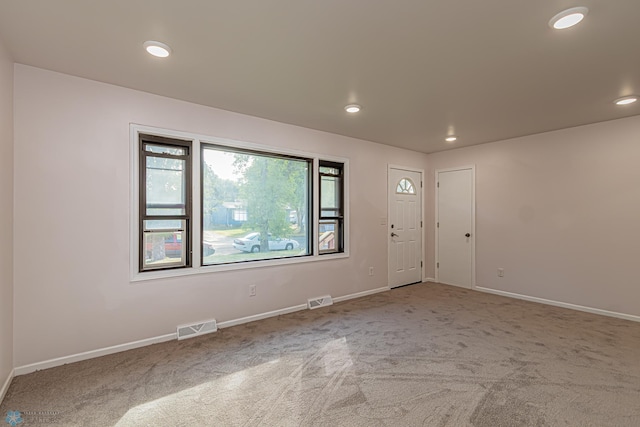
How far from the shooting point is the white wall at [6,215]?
2.13 metres

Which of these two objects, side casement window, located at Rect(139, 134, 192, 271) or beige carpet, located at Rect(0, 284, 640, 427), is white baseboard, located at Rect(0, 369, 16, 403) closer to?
beige carpet, located at Rect(0, 284, 640, 427)

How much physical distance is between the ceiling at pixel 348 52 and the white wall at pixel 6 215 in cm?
26

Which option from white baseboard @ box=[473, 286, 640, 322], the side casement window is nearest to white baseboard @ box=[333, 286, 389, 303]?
white baseboard @ box=[473, 286, 640, 322]

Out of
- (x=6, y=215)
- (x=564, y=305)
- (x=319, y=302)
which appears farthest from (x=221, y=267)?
(x=564, y=305)

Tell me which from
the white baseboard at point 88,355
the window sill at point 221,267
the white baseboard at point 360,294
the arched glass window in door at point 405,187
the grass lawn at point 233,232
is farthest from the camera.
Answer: the arched glass window in door at point 405,187

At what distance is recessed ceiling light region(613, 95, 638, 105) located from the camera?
3088mm

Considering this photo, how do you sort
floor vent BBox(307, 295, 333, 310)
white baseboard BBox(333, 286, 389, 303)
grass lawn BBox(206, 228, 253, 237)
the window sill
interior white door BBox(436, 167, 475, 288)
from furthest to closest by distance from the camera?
interior white door BBox(436, 167, 475, 288) → white baseboard BBox(333, 286, 389, 303) → floor vent BBox(307, 295, 333, 310) → grass lawn BBox(206, 228, 253, 237) → the window sill

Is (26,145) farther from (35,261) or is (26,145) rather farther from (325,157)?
(325,157)

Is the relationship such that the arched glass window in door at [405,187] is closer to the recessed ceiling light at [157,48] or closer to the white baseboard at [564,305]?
the white baseboard at [564,305]

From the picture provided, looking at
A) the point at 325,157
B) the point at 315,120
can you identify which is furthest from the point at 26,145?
the point at 325,157

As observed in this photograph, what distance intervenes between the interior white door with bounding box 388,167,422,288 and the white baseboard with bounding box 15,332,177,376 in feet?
11.9

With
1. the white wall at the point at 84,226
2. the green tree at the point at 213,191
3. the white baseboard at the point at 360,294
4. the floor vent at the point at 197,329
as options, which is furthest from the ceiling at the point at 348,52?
the white baseboard at the point at 360,294

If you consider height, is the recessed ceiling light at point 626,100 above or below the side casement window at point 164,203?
above

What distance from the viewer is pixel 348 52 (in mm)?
2258
